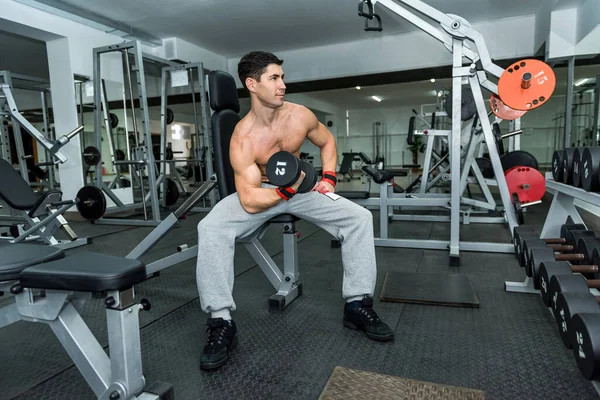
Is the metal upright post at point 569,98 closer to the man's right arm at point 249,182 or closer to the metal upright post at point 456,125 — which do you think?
the metal upright post at point 456,125

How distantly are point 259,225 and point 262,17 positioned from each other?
3.83 m

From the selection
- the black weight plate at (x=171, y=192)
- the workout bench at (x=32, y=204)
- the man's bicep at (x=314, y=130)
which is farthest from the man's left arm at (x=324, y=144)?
the black weight plate at (x=171, y=192)

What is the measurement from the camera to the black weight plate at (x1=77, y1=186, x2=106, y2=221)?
366cm

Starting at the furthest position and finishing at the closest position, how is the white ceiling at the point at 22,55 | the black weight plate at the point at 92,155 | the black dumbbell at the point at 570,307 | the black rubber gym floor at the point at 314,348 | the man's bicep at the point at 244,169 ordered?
1. the white ceiling at the point at 22,55
2. the black weight plate at the point at 92,155
3. the man's bicep at the point at 244,169
4. the black rubber gym floor at the point at 314,348
5. the black dumbbell at the point at 570,307

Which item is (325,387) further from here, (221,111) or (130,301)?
(221,111)

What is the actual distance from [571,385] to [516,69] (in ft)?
5.21

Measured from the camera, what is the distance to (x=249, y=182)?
1.42 m

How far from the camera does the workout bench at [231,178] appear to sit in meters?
1.57

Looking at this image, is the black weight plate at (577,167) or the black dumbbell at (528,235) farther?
the black dumbbell at (528,235)

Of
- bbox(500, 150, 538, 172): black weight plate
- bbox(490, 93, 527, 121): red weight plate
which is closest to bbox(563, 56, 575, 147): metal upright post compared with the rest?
bbox(500, 150, 538, 172): black weight plate

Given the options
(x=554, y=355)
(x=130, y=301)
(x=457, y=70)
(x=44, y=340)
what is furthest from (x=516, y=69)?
(x=44, y=340)

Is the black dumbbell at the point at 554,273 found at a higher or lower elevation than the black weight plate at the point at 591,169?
lower

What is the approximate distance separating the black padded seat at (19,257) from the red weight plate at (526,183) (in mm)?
2589

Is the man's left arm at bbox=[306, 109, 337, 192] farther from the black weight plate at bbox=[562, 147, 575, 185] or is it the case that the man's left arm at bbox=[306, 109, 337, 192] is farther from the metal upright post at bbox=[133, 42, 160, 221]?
the metal upright post at bbox=[133, 42, 160, 221]
